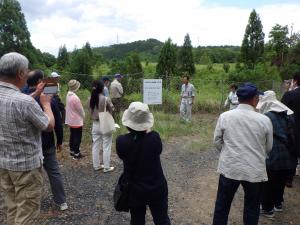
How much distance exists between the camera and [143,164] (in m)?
2.73

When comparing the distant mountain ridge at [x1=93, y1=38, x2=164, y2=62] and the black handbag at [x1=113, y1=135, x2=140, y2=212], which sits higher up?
the distant mountain ridge at [x1=93, y1=38, x2=164, y2=62]

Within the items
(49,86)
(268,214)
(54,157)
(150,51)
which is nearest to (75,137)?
(54,157)

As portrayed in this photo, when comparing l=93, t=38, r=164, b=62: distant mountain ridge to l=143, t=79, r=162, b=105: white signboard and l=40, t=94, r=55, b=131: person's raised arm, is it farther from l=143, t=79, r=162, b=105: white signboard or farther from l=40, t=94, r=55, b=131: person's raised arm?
l=40, t=94, r=55, b=131: person's raised arm

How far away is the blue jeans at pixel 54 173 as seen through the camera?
4.09m

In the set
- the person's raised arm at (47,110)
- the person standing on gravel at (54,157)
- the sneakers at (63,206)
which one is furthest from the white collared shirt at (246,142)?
the sneakers at (63,206)

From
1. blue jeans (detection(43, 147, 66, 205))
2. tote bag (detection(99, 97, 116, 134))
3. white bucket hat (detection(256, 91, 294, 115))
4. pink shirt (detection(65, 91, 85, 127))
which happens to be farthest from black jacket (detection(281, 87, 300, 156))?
pink shirt (detection(65, 91, 85, 127))

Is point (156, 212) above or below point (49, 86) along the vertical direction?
below

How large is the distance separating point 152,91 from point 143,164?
282 inches

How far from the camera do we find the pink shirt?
21.0ft

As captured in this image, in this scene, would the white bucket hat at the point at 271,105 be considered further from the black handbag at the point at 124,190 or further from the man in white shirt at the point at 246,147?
the black handbag at the point at 124,190

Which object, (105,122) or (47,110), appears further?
(105,122)

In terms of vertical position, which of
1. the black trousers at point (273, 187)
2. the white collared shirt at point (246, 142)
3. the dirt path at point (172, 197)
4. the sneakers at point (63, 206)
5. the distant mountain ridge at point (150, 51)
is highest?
the distant mountain ridge at point (150, 51)

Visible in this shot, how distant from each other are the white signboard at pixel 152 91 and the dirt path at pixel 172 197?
3.09 metres

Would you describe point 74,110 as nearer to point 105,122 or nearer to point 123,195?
point 105,122
